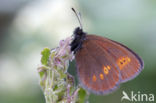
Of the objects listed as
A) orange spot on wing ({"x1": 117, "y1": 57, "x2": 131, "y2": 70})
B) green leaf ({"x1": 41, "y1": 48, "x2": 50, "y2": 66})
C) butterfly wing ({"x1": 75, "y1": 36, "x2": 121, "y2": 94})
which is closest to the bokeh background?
butterfly wing ({"x1": 75, "y1": 36, "x2": 121, "y2": 94})

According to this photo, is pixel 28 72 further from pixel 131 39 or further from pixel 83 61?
pixel 83 61

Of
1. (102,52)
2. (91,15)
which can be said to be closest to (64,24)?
(91,15)

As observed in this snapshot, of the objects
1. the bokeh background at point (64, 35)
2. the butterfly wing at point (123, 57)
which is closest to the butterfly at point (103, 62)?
the butterfly wing at point (123, 57)

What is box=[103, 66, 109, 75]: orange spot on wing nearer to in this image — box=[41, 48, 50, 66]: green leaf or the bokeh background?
box=[41, 48, 50, 66]: green leaf

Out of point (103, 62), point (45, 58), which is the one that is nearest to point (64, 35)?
point (103, 62)

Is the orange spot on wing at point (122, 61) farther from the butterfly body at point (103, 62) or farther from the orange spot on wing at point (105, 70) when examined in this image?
the orange spot on wing at point (105, 70)

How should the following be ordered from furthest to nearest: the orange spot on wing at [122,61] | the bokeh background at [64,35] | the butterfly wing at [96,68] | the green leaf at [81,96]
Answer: the bokeh background at [64,35] → the orange spot on wing at [122,61] → the butterfly wing at [96,68] → the green leaf at [81,96]

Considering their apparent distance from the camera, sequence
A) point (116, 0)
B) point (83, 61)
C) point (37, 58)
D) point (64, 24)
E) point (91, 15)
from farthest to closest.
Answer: point (116, 0) → point (91, 15) → point (64, 24) → point (37, 58) → point (83, 61)
